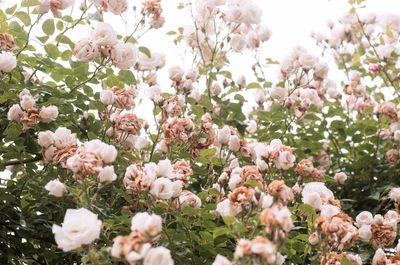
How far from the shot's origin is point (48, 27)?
1823 mm

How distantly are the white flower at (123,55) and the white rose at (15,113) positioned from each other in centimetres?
26

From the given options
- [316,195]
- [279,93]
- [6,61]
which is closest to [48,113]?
[6,61]

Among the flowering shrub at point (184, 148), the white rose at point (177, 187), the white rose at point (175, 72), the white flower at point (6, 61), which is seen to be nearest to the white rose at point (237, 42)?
the flowering shrub at point (184, 148)

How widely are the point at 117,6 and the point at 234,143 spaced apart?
0.50 m

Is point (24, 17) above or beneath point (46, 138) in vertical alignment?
above

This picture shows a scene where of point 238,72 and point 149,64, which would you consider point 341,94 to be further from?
point 149,64

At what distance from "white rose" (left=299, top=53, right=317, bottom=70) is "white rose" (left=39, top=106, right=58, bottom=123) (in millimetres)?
825

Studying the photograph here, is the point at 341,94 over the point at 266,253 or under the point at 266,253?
over

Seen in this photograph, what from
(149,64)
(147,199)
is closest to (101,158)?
(147,199)

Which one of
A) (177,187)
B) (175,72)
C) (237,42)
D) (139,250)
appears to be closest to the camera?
(139,250)

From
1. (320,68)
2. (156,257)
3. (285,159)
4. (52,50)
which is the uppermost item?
(320,68)

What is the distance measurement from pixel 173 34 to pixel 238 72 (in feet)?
1.09

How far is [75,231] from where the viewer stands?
3.43 feet

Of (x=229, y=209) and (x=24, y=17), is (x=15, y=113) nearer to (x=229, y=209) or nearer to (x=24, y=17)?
(x=24, y=17)
